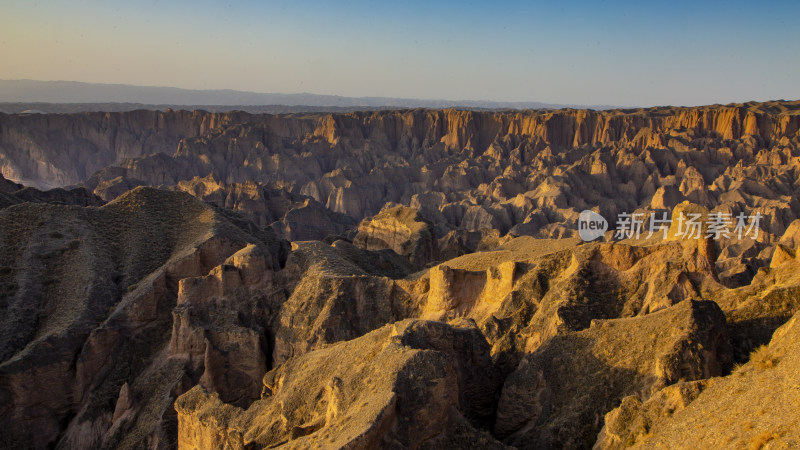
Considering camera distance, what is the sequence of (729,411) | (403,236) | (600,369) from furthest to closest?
1. (403,236)
2. (600,369)
3. (729,411)

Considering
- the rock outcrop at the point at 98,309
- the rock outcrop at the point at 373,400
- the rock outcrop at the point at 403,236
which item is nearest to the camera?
the rock outcrop at the point at 373,400

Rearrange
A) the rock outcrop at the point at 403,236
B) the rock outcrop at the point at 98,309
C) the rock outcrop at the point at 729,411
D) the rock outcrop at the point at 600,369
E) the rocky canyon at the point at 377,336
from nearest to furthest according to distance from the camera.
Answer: the rock outcrop at the point at 729,411
the rocky canyon at the point at 377,336
the rock outcrop at the point at 600,369
the rock outcrop at the point at 98,309
the rock outcrop at the point at 403,236

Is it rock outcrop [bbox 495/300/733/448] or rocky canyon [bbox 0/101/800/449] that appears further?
rock outcrop [bbox 495/300/733/448]

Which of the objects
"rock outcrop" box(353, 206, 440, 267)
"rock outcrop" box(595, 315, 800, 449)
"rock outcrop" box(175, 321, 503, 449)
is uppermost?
"rock outcrop" box(595, 315, 800, 449)

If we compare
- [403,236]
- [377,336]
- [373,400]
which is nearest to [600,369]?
[377,336]

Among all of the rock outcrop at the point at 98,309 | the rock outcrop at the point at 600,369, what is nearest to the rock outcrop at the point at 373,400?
the rock outcrop at the point at 600,369

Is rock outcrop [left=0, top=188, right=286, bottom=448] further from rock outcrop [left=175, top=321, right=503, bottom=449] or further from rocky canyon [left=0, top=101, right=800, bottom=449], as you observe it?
rock outcrop [left=175, top=321, right=503, bottom=449]

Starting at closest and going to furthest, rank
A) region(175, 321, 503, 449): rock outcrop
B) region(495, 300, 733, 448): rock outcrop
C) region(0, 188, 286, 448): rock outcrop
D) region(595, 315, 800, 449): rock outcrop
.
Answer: region(595, 315, 800, 449): rock outcrop, region(175, 321, 503, 449): rock outcrop, region(495, 300, 733, 448): rock outcrop, region(0, 188, 286, 448): rock outcrop

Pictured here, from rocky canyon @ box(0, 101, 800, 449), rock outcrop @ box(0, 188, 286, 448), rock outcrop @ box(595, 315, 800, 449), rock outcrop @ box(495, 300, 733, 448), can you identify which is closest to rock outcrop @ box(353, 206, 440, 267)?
rocky canyon @ box(0, 101, 800, 449)

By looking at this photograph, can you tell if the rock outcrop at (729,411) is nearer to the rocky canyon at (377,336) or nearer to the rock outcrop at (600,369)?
the rocky canyon at (377,336)

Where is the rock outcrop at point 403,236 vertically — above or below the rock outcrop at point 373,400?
below

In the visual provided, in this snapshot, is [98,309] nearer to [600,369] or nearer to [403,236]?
[600,369]
